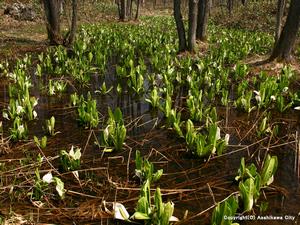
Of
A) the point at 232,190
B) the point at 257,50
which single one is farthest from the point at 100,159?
the point at 257,50

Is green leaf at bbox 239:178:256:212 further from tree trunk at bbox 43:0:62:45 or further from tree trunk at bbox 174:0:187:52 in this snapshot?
tree trunk at bbox 43:0:62:45

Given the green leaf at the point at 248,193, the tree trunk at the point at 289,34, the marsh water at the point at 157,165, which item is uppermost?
the tree trunk at the point at 289,34

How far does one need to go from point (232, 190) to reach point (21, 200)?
1856mm

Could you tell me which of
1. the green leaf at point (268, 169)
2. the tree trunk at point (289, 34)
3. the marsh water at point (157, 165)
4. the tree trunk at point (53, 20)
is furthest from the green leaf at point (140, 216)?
the tree trunk at point (53, 20)

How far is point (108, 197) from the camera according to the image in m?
3.40

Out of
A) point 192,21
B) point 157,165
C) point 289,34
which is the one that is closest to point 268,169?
point 157,165

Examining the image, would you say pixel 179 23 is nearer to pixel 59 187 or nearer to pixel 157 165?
pixel 157 165

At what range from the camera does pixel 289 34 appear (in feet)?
27.1

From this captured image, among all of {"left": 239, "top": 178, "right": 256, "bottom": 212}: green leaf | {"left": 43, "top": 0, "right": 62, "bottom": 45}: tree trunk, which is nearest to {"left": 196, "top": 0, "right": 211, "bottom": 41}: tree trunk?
{"left": 43, "top": 0, "right": 62, "bottom": 45}: tree trunk

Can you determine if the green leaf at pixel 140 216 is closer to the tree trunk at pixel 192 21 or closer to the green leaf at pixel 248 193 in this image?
the green leaf at pixel 248 193

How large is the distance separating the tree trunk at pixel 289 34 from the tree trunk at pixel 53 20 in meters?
6.76

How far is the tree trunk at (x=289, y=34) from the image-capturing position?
8.07 m

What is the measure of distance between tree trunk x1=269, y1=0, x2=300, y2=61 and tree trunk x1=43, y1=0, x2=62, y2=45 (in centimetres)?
676

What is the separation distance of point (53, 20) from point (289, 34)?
294 inches
